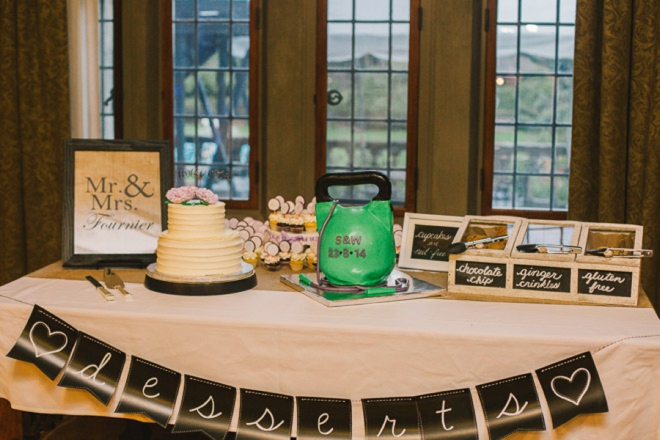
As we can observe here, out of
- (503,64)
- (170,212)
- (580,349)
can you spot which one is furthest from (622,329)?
(503,64)

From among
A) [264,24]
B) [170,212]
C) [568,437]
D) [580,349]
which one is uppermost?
[264,24]

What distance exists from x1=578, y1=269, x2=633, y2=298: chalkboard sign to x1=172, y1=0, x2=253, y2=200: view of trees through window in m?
2.44

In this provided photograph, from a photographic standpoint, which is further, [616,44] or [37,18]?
[37,18]

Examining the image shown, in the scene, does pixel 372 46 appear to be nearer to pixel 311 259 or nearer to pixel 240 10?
pixel 240 10

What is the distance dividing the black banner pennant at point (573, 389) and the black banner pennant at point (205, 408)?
0.68m

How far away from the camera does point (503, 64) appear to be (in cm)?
375

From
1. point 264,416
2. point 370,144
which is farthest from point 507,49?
point 264,416

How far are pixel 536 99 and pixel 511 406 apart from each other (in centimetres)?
248

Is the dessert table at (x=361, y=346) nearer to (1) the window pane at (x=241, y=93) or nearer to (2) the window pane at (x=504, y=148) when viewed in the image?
(2) the window pane at (x=504, y=148)

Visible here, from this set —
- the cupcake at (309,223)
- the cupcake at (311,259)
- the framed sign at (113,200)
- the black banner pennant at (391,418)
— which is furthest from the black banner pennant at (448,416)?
the framed sign at (113,200)

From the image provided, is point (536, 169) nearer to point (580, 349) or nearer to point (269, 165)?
point (269, 165)

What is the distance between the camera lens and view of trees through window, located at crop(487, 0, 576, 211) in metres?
3.71

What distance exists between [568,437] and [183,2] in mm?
3106

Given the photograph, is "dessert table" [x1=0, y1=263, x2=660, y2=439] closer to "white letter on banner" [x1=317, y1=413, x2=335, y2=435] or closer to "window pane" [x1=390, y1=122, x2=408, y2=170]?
"white letter on banner" [x1=317, y1=413, x2=335, y2=435]
